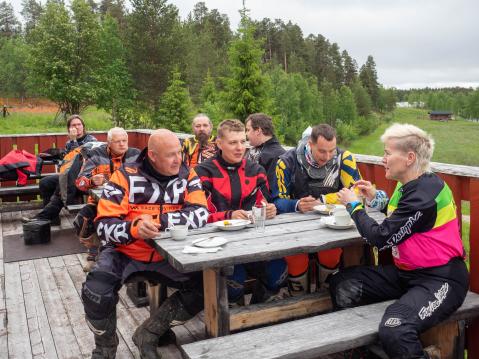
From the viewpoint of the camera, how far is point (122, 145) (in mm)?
5105

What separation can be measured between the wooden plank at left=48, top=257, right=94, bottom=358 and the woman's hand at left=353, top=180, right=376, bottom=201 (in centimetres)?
199

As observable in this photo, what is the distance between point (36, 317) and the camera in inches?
145

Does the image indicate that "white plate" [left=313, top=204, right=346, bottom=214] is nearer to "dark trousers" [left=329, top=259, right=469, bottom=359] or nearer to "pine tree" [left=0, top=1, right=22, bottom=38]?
"dark trousers" [left=329, top=259, right=469, bottom=359]

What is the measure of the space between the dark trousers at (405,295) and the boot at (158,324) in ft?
3.08

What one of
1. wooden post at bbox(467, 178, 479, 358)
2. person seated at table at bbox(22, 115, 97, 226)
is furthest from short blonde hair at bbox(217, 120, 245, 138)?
person seated at table at bbox(22, 115, 97, 226)

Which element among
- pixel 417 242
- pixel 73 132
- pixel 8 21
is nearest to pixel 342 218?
pixel 417 242

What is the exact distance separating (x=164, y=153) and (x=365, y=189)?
125 centimetres

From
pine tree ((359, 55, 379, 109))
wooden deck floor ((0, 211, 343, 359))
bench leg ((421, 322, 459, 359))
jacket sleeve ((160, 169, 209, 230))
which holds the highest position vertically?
pine tree ((359, 55, 379, 109))

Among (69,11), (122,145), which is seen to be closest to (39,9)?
(69,11)

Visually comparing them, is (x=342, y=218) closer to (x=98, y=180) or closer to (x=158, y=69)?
(x=98, y=180)

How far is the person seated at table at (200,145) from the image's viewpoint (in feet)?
→ 18.0

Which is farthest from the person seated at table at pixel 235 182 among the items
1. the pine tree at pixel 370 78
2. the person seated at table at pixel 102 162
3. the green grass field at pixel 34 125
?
the pine tree at pixel 370 78

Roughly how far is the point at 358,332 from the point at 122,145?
345 centimetres

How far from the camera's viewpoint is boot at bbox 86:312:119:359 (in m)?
2.77
